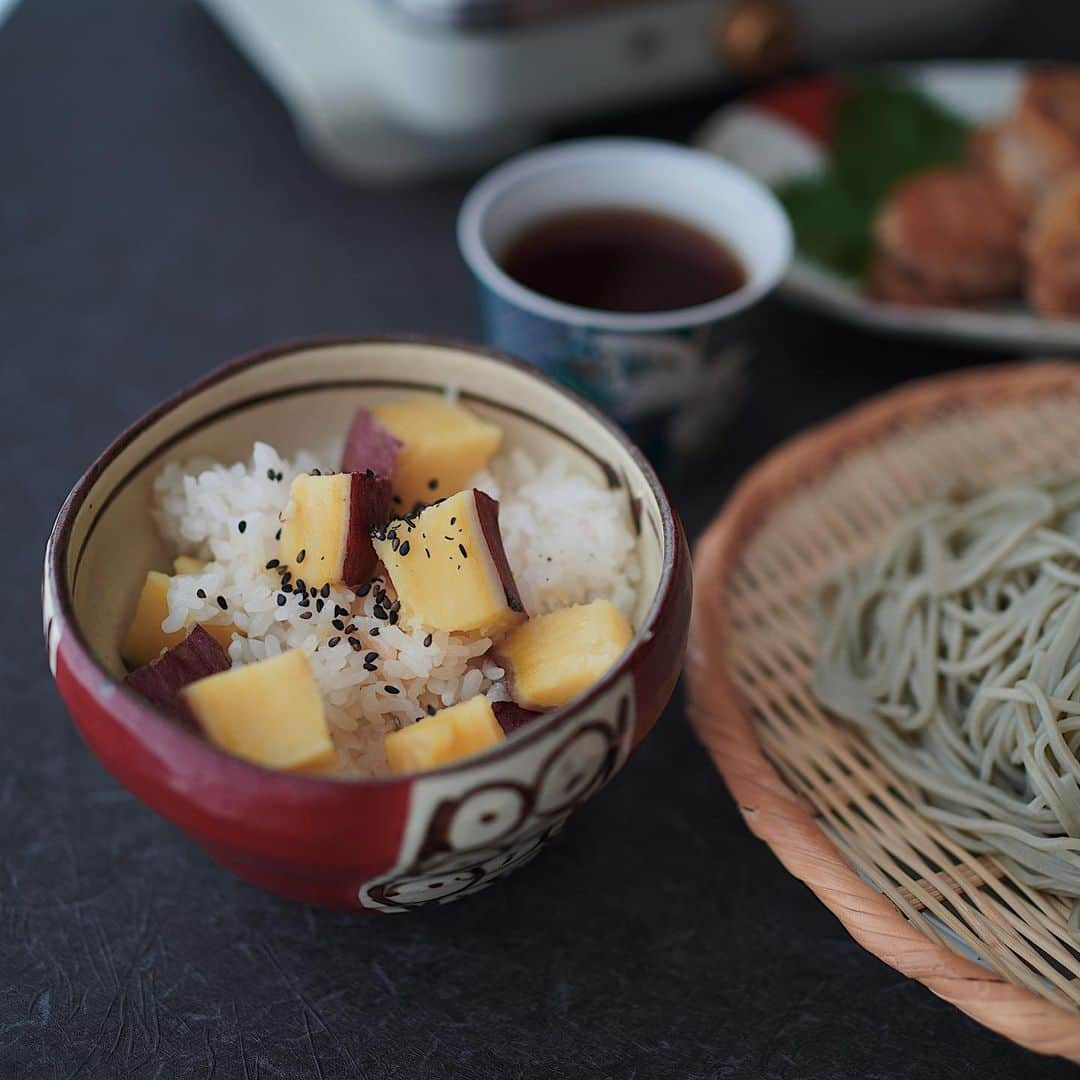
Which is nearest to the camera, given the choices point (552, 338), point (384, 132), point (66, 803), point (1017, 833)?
point (1017, 833)

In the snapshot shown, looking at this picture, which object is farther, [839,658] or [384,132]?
[384,132]

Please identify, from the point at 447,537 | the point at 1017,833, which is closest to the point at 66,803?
the point at 447,537

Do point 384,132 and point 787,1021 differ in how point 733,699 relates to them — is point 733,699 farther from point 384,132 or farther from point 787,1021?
point 384,132

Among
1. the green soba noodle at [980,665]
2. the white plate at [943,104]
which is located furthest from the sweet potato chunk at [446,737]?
the white plate at [943,104]

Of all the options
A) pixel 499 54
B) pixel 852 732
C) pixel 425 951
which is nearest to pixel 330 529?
pixel 425 951

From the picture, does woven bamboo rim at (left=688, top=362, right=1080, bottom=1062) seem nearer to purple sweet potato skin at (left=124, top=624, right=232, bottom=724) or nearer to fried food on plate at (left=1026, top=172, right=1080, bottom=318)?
fried food on plate at (left=1026, top=172, right=1080, bottom=318)

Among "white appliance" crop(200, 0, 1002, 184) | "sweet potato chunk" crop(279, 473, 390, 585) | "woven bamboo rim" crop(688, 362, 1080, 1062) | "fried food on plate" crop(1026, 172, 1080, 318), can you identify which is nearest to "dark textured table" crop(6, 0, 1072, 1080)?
"woven bamboo rim" crop(688, 362, 1080, 1062)
